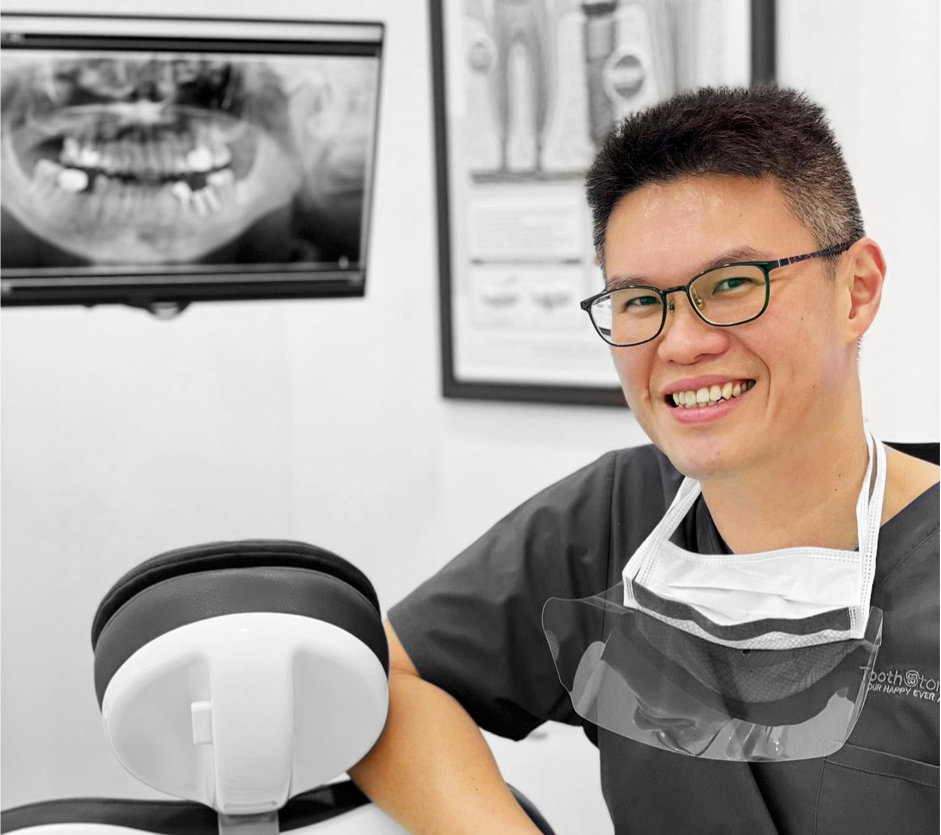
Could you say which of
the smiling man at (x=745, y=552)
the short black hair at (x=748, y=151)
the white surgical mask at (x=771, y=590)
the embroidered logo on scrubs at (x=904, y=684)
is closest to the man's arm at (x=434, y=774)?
the smiling man at (x=745, y=552)

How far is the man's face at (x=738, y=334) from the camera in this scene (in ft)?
3.71

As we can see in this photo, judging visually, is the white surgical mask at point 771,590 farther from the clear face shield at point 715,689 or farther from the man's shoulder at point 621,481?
the man's shoulder at point 621,481

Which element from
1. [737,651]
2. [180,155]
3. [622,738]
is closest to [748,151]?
[737,651]

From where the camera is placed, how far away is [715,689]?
116cm

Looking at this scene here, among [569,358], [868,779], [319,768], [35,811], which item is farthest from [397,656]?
[569,358]

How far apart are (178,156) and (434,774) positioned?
138cm

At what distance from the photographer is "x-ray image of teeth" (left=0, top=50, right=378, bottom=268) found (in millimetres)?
2092

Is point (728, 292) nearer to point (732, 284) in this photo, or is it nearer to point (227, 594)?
point (732, 284)

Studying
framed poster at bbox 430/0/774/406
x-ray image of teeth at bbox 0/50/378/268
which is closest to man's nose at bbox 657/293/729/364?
framed poster at bbox 430/0/774/406

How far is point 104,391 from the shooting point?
2.39 metres

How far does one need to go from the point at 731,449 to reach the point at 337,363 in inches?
57.8

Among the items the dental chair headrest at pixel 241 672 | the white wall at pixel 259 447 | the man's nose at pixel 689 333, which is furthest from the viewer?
the white wall at pixel 259 447

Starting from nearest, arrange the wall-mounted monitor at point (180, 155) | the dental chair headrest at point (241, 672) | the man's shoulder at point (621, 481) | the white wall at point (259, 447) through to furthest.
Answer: the dental chair headrest at point (241, 672), the man's shoulder at point (621, 481), the wall-mounted monitor at point (180, 155), the white wall at point (259, 447)

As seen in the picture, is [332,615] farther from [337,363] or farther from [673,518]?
[337,363]
